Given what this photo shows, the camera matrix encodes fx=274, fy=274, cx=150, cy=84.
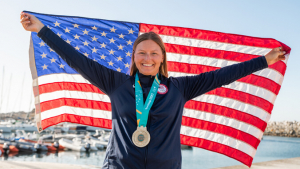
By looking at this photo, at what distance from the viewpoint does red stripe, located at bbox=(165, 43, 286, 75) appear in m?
4.59

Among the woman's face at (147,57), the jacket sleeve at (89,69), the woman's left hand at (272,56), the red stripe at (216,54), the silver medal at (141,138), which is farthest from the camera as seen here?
the red stripe at (216,54)

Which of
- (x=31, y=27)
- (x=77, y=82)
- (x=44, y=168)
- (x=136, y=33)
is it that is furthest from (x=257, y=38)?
(x=44, y=168)

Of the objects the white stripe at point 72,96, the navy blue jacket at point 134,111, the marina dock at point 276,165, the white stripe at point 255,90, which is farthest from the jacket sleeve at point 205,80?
the marina dock at point 276,165

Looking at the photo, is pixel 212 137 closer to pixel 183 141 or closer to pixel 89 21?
pixel 183 141

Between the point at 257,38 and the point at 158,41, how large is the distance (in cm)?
295

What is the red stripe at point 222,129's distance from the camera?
4.61 m

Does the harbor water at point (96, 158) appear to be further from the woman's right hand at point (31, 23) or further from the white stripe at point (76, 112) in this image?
the woman's right hand at point (31, 23)

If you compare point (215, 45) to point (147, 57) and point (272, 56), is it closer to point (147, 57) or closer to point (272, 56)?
point (272, 56)

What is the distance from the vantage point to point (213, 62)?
479 centimetres

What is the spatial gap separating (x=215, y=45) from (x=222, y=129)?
1458mm

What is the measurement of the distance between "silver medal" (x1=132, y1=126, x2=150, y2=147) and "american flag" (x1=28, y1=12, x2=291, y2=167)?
2.87 m

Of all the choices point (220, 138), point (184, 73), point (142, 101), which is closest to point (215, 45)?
point (184, 73)

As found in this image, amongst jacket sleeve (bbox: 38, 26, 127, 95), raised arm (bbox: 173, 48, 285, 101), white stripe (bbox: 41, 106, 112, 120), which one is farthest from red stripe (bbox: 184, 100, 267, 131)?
jacket sleeve (bbox: 38, 26, 127, 95)

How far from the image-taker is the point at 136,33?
486 centimetres
